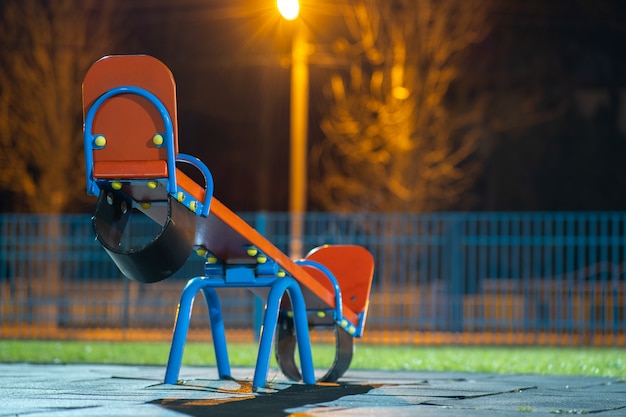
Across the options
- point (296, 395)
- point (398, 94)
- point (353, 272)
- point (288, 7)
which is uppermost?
point (398, 94)

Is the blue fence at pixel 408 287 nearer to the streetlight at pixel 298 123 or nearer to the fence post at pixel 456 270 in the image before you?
the fence post at pixel 456 270

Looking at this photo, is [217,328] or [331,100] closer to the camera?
[217,328]

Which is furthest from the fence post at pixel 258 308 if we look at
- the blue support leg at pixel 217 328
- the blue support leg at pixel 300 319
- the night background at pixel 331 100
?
the blue support leg at pixel 300 319

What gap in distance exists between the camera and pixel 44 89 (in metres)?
21.3

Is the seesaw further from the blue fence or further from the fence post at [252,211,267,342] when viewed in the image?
the blue fence

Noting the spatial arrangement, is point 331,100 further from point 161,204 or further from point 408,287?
point 161,204

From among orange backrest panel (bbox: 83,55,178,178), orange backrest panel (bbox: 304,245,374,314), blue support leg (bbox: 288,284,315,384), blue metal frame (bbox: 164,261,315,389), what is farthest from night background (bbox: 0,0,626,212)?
orange backrest panel (bbox: 83,55,178,178)

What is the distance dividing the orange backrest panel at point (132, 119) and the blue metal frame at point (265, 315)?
53.1 inches

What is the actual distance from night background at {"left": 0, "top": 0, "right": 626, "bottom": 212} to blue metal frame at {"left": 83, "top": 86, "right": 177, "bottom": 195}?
459 inches

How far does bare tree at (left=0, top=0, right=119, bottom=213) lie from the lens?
2127 centimetres

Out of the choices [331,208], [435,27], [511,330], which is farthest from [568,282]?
[331,208]

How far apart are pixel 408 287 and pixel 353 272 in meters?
8.47

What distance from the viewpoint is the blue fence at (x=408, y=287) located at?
14891mm

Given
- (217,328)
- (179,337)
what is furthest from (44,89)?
(179,337)
